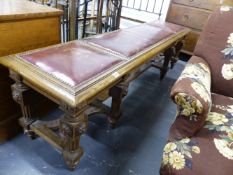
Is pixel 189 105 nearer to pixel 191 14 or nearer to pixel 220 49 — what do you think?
pixel 220 49

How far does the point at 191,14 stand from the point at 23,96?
2.25m

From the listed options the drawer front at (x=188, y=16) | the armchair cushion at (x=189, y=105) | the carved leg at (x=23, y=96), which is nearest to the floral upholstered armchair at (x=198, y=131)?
the armchair cushion at (x=189, y=105)

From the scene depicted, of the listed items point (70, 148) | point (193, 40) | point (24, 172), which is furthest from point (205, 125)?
point (193, 40)

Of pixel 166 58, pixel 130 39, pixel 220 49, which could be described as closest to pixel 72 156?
pixel 130 39

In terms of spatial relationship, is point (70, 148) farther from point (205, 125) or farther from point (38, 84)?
point (205, 125)

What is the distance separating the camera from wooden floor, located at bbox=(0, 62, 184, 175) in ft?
3.55

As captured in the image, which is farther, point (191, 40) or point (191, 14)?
point (191, 40)

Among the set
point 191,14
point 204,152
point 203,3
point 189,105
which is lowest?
point 204,152

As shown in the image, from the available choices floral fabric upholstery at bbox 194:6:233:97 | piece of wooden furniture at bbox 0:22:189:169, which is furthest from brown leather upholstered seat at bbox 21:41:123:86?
floral fabric upholstery at bbox 194:6:233:97

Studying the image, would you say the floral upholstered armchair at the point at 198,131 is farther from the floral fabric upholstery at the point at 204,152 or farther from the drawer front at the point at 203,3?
the drawer front at the point at 203,3

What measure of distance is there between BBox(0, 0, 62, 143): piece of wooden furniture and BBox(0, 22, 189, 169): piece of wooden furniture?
0.12 m

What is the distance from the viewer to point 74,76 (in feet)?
2.57

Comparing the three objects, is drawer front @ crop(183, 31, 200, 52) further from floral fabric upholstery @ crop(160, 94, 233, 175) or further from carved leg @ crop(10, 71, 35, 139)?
carved leg @ crop(10, 71, 35, 139)

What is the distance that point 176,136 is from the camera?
2.69ft
